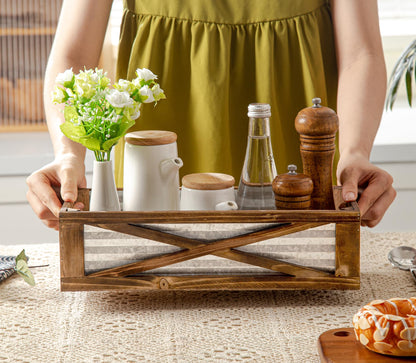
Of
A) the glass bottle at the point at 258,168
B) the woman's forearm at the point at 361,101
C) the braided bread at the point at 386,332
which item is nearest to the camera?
the braided bread at the point at 386,332

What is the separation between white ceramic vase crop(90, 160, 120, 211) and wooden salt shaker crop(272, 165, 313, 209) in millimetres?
254

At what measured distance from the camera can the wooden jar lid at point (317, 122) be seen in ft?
3.05

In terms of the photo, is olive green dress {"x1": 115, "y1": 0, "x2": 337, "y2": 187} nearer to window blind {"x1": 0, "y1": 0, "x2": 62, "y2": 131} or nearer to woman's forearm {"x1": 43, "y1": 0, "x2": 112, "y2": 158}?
woman's forearm {"x1": 43, "y1": 0, "x2": 112, "y2": 158}

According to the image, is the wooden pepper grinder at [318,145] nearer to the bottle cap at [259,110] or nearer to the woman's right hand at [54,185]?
the bottle cap at [259,110]

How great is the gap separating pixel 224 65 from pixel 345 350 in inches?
29.6

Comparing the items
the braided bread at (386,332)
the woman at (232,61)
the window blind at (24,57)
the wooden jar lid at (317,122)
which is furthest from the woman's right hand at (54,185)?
the window blind at (24,57)

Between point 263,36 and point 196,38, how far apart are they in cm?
14

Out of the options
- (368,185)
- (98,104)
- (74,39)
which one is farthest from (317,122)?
(74,39)

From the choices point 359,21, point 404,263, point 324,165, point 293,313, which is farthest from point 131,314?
point 359,21

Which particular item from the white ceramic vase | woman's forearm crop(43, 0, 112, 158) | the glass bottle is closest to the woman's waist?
woman's forearm crop(43, 0, 112, 158)

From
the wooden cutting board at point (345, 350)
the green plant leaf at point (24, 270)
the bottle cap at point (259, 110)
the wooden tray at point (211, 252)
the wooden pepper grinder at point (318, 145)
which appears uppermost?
the bottle cap at point (259, 110)

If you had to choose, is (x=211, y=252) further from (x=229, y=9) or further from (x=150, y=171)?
(x=229, y=9)

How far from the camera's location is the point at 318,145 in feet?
3.11

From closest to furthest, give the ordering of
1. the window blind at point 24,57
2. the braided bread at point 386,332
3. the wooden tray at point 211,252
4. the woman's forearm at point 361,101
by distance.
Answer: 1. the braided bread at point 386,332
2. the wooden tray at point 211,252
3. the woman's forearm at point 361,101
4. the window blind at point 24,57
